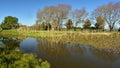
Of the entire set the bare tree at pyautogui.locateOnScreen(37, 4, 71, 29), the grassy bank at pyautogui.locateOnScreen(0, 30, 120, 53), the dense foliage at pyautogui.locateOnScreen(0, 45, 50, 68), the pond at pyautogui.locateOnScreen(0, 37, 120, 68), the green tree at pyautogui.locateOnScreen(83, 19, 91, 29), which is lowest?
the pond at pyautogui.locateOnScreen(0, 37, 120, 68)

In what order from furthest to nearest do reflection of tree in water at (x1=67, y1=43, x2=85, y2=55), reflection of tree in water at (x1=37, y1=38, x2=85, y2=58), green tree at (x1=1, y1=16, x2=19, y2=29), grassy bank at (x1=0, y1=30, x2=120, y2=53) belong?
green tree at (x1=1, y1=16, x2=19, y2=29)
grassy bank at (x1=0, y1=30, x2=120, y2=53)
reflection of tree in water at (x1=67, y1=43, x2=85, y2=55)
reflection of tree in water at (x1=37, y1=38, x2=85, y2=58)

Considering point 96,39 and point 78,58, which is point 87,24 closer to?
point 96,39

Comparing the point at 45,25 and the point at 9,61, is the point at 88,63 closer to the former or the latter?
the point at 9,61

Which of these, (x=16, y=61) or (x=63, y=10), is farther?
(x=63, y=10)

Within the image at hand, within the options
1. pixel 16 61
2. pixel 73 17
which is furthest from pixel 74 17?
pixel 16 61

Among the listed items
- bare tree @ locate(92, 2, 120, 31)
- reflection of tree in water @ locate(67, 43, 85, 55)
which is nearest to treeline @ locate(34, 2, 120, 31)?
bare tree @ locate(92, 2, 120, 31)

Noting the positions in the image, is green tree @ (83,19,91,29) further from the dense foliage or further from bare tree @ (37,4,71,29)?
the dense foliage

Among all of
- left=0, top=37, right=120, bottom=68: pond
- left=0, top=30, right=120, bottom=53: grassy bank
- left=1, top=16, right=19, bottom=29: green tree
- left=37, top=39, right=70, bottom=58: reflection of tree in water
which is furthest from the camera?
left=1, top=16, right=19, bottom=29: green tree

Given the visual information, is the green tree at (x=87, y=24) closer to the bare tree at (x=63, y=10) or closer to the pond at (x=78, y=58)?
the bare tree at (x=63, y=10)

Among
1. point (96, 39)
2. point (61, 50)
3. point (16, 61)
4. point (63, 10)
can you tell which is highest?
point (63, 10)

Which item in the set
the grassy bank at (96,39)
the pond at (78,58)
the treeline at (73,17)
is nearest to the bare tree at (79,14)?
the treeline at (73,17)

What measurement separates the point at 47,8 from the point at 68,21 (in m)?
10.3

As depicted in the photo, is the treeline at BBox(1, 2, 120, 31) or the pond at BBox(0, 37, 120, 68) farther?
the treeline at BBox(1, 2, 120, 31)

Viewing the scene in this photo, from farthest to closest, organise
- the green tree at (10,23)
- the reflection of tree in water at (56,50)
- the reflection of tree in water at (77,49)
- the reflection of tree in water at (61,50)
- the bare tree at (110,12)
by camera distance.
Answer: the green tree at (10,23), the bare tree at (110,12), the reflection of tree in water at (77,49), the reflection of tree in water at (61,50), the reflection of tree in water at (56,50)
